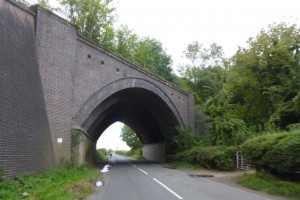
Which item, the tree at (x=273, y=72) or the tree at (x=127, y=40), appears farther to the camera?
the tree at (x=127, y=40)

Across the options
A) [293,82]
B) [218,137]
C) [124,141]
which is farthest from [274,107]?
[124,141]

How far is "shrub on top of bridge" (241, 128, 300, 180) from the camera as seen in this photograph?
1354 centimetres

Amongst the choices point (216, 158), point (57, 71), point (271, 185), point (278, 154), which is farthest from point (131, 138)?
point (278, 154)

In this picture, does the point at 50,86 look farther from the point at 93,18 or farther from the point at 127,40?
the point at 127,40

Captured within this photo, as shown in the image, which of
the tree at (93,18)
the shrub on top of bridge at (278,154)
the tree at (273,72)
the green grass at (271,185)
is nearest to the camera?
the green grass at (271,185)

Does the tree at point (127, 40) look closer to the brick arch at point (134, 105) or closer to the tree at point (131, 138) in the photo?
the brick arch at point (134, 105)

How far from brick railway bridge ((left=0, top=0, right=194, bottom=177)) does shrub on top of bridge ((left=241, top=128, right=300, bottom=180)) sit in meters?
9.48

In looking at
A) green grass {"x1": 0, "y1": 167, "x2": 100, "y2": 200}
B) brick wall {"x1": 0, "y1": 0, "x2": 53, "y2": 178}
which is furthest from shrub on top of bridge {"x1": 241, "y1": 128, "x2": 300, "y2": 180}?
brick wall {"x1": 0, "y1": 0, "x2": 53, "y2": 178}

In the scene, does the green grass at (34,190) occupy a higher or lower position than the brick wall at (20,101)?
lower

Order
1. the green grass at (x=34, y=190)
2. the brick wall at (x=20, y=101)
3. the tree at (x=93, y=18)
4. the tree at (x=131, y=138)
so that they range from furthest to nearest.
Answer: the tree at (x=131, y=138), the tree at (x=93, y=18), the brick wall at (x=20, y=101), the green grass at (x=34, y=190)

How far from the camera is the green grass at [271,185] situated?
13.2m

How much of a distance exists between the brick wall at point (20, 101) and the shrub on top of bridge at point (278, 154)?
31.1ft

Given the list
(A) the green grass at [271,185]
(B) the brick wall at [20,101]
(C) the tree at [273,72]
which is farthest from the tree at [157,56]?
(A) the green grass at [271,185]

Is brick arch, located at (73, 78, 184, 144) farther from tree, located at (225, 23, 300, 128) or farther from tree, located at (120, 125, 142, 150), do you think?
tree, located at (120, 125, 142, 150)
